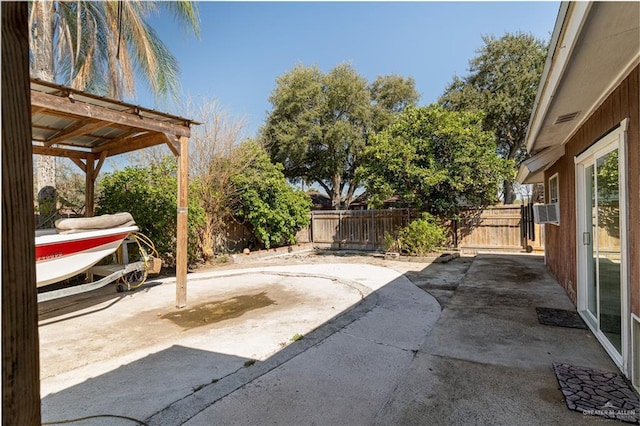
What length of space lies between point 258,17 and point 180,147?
2.28 meters

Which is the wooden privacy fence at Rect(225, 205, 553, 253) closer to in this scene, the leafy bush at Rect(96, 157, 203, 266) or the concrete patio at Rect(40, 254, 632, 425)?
the leafy bush at Rect(96, 157, 203, 266)

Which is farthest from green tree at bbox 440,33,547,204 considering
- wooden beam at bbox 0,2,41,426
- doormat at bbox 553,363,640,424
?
wooden beam at bbox 0,2,41,426

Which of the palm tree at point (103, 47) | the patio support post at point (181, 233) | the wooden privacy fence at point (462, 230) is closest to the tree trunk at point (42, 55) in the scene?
the palm tree at point (103, 47)

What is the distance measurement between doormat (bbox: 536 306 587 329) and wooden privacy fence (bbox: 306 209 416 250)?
7026mm

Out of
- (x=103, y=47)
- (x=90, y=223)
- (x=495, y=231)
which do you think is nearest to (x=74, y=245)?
(x=90, y=223)

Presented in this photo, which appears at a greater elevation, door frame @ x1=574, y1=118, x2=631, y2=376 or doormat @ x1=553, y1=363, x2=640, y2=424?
door frame @ x1=574, y1=118, x2=631, y2=376

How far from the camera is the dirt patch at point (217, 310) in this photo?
14.6 feet

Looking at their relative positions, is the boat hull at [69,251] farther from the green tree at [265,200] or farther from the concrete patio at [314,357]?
the green tree at [265,200]

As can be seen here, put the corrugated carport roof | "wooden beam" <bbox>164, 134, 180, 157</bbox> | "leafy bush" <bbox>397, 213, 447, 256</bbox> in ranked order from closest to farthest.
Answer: the corrugated carport roof, "wooden beam" <bbox>164, 134, 180, 157</bbox>, "leafy bush" <bbox>397, 213, 447, 256</bbox>

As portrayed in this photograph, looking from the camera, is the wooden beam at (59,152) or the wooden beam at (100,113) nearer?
the wooden beam at (100,113)

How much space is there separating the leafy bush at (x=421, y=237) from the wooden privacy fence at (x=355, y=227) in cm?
113

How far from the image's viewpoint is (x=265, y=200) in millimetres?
11031

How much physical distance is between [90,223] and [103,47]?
6.80m

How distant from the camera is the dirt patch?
4.45 metres
